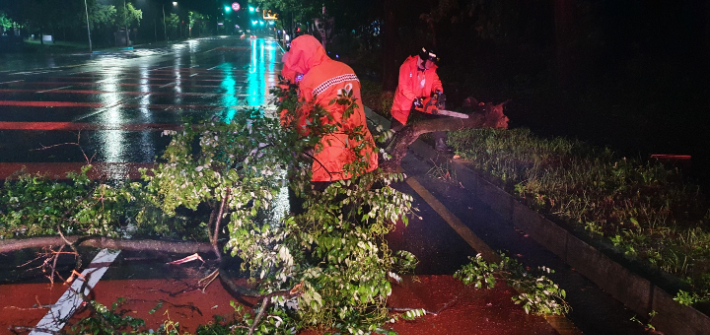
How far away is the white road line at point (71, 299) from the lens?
3236mm

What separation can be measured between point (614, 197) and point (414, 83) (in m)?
2.66

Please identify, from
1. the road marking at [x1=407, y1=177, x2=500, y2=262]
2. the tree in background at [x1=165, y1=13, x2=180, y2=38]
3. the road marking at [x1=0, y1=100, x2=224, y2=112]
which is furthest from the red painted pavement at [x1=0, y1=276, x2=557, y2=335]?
the tree in background at [x1=165, y1=13, x2=180, y2=38]

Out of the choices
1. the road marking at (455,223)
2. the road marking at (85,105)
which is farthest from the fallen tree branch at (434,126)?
the road marking at (85,105)

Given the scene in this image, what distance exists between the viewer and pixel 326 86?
4535mm

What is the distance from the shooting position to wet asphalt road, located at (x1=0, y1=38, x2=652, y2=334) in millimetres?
4441

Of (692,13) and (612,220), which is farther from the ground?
(692,13)

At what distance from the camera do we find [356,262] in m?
3.70

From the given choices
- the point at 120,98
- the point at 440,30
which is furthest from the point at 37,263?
the point at 440,30

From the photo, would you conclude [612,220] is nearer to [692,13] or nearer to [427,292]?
[427,292]

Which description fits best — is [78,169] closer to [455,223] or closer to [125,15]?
[455,223]

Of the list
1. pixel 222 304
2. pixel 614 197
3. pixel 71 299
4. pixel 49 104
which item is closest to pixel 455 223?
pixel 614 197

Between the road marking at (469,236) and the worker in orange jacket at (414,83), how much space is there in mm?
847

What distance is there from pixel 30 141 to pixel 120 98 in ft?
20.9

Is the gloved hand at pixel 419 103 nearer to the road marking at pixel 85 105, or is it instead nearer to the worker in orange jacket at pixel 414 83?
the worker in orange jacket at pixel 414 83
